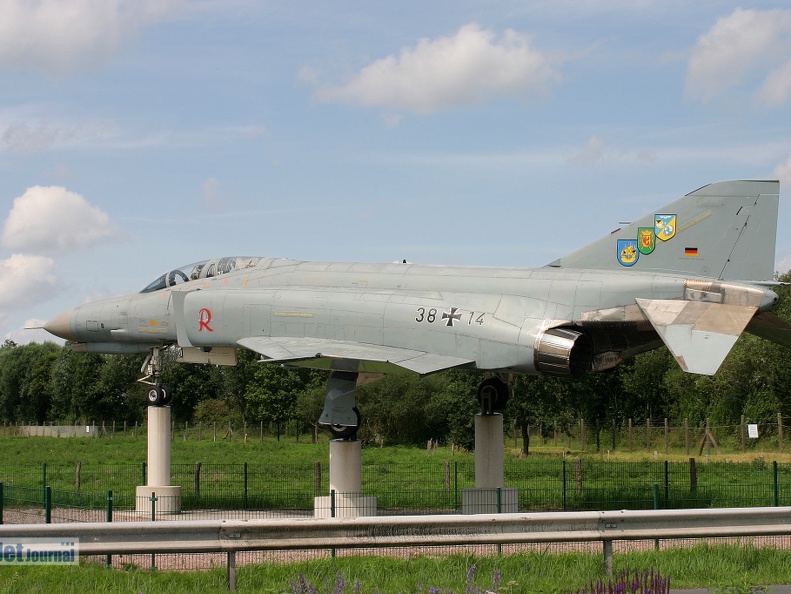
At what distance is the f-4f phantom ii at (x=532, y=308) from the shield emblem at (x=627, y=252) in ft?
0.07

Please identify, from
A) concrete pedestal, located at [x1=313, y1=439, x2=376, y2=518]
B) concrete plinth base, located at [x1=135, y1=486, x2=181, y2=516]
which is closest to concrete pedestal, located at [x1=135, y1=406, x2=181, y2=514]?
concrete plinth base, located at [x1=135, y1=486, x2=181, y2=516]

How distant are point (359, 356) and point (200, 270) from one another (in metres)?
6.22

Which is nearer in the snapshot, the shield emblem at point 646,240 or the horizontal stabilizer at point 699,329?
the horizontal stabilizer at point 699,329

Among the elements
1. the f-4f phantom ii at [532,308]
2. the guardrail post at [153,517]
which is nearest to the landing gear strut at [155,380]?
the f-4f phantom ii at [532,308]

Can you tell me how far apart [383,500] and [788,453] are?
19.4m

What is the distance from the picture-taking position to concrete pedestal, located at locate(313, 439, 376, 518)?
18141 mm

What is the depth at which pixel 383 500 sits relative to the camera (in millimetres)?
22875

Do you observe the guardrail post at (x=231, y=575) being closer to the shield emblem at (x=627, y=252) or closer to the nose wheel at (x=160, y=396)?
the shield emblem at (x=627, y=252)

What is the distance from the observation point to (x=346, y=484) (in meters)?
18.3

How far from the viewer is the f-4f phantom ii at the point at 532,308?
16859mm

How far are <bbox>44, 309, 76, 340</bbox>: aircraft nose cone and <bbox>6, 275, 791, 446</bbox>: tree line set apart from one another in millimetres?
4169

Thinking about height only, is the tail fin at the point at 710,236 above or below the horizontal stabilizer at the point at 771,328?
above

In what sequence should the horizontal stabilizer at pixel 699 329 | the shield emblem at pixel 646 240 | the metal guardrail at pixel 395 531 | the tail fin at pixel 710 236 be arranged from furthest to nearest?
the shield emblem at pixel 646 240 < the tail fin at pixel 710 236 < the horizontal stabilizer at pixel 699 329 < the metal guardrail at pixel 395 531

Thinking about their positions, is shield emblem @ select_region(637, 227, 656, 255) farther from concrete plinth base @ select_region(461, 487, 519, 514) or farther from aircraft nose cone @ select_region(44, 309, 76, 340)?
aircraft nose cone @ select_region(44, 309, 76, 340)
